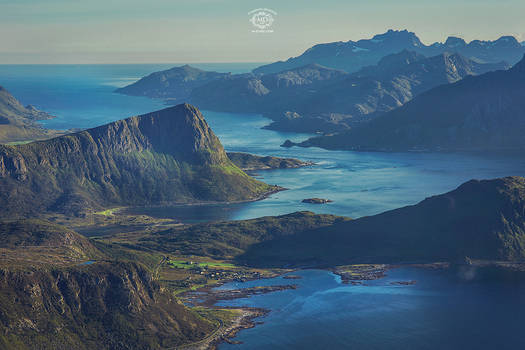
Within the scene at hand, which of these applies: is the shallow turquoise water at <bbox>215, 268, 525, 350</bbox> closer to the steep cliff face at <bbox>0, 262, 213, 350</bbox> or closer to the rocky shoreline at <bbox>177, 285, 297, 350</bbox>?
the rocky shoreline at <bbox>177, 285, 297, 350</bbox>

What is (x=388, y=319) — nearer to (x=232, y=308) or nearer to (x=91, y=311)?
(x=232, y=308)

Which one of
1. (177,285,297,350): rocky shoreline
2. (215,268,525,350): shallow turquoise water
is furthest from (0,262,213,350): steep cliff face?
(215,268,525,350): shallow turquoise water

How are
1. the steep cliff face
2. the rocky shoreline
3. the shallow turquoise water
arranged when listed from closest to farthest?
the steep cliff face < the rocky shoreline < the shallow turquoise water

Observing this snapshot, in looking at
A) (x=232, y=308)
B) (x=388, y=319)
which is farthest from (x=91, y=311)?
(x=388, y=319)

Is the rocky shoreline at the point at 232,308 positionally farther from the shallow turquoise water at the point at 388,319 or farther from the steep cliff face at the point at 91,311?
the steep cliff face at the point at 91,311

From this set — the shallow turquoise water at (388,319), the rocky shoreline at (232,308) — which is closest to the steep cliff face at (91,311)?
the rocky shoreline at (232,308)

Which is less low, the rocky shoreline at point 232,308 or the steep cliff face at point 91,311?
the steep cliff face at point 91,311

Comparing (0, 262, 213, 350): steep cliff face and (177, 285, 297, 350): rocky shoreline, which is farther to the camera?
(177, 285, 297, 350): rocky shoreline

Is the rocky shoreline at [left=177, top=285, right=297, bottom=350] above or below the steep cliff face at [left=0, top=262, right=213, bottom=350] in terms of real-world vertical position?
below
